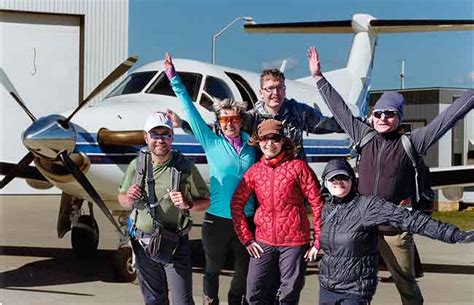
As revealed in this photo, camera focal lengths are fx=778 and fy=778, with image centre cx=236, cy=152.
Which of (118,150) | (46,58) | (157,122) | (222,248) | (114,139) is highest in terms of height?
(46,58)

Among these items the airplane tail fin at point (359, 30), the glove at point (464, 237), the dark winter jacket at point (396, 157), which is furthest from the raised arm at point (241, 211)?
the airplane tail fin at point (359, 30)

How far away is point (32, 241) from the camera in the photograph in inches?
502

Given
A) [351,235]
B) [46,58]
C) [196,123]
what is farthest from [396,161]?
[46,58]

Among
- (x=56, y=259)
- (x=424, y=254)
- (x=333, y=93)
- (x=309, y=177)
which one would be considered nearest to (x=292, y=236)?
(x=309, y=177)

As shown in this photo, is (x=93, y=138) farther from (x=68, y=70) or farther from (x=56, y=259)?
(x=68, y=70)

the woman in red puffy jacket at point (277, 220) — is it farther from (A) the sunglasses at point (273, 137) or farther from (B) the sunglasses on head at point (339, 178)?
(B) the sunglasses on head at point (339, 178)

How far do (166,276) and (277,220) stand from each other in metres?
0.80

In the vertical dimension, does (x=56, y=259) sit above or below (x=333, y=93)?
below

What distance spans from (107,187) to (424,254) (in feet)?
19.1

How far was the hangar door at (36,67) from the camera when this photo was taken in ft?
77.1

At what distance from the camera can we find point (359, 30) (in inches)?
625

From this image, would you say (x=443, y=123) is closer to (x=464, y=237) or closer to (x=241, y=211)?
(x=464, y=237)

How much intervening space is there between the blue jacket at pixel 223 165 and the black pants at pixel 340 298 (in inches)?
33.1

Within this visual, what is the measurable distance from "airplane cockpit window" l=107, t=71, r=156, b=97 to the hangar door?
1464 cm
